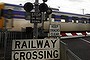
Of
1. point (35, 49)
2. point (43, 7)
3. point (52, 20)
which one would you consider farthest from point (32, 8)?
point (52, 20)

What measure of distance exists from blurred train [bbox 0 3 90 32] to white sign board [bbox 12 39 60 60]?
13007 mm

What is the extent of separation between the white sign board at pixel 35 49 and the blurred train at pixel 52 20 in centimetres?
1301

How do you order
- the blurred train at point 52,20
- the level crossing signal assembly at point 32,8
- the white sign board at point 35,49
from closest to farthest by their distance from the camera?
the white sign board at point 35,49
the level crossing signal assembly at point 32,8
the blurred train at point 52,20

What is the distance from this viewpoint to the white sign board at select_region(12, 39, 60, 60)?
21.4 ft

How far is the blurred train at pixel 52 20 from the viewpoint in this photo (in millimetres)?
22062

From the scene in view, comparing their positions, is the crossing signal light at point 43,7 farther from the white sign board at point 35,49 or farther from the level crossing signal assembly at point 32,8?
the white sign board at point 35,49

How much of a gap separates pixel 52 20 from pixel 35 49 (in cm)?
1941

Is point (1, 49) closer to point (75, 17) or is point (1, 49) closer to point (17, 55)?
point (17, 55)

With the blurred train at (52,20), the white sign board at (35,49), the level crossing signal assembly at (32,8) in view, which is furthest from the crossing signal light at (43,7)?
the blurred train at (52,20)

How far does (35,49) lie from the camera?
6.67 meters

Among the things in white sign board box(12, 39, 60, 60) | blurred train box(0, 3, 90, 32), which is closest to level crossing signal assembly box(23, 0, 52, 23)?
white sign board box(12, 39, 60, 60)

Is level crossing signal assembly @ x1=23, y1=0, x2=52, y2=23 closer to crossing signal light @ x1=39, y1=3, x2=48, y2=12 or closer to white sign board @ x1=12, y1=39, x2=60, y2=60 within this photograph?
crossing signal light @ x1=39, y1=3, x2=48, y2=12

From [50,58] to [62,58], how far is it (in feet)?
2.97

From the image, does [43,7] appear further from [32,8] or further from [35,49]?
[35,49]
